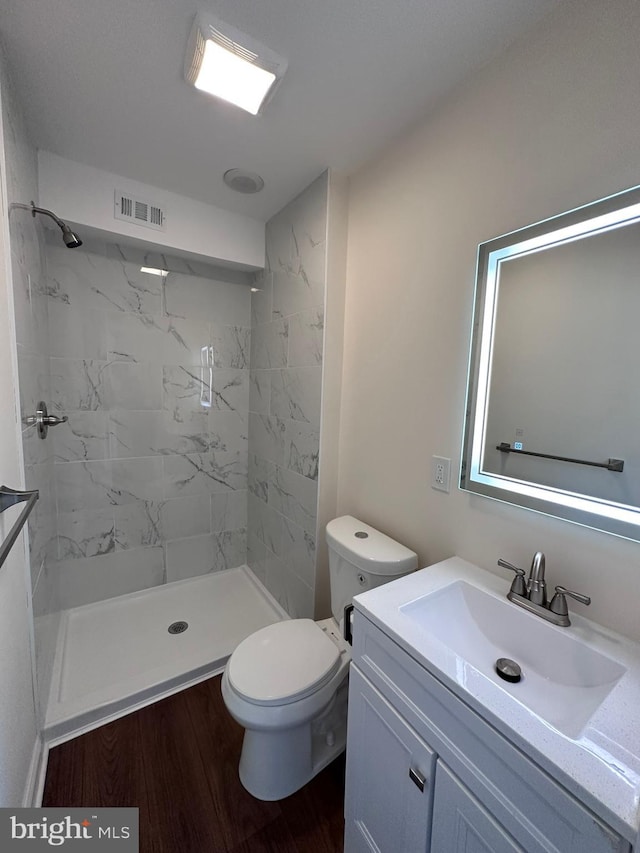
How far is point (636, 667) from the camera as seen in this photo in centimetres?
74

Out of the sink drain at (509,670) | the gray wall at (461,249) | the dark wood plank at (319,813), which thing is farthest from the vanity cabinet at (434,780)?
the gray wall at (461,249)

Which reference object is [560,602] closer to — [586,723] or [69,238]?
[586,723]

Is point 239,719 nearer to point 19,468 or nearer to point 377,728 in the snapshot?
point 377,728

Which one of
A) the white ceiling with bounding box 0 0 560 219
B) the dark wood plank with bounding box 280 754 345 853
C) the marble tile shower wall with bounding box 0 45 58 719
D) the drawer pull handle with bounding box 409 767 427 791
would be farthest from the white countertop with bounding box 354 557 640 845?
the white ceiling with bounding box 0 0 560 219

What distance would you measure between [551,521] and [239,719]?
3.83 feet

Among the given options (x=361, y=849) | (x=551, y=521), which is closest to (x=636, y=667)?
(x=551, y=521)

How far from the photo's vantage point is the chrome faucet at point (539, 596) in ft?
2.83

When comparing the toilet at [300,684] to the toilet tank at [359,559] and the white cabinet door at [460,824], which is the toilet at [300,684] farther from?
the white cabinet door at [460,824]

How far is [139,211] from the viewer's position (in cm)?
179

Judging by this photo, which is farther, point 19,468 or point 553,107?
point 19,468

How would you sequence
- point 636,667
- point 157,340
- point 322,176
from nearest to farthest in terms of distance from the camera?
point 636,667 < point 322,176 < point 157,340

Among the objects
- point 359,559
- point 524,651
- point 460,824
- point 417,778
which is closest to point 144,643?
point 359,559

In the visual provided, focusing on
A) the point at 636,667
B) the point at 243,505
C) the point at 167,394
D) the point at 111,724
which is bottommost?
the point at 111,724

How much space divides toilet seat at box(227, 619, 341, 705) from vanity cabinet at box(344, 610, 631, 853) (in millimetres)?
248
